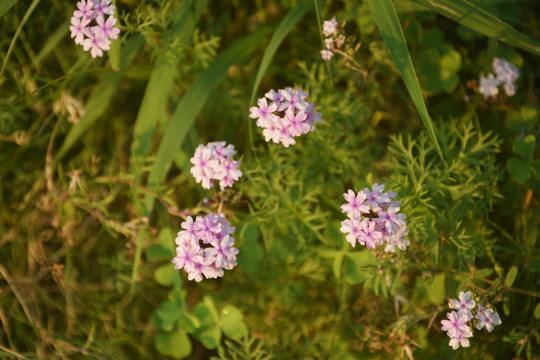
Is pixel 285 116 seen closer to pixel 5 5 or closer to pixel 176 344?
pixel 5 5

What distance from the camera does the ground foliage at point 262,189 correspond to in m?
2.53

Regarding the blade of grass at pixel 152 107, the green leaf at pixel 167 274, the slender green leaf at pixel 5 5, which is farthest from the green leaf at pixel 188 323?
the slender green leaf at pixel 5 5

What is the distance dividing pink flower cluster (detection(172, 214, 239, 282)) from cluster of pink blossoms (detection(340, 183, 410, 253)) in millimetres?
528

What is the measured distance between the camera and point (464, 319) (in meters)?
1.97

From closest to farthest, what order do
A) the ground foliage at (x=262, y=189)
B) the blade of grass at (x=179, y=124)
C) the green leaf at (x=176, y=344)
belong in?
the ground foliage at (x=262, y=189) → the blade of grass at (x=179, y=124) → the green leaf at (x=176, y=344)

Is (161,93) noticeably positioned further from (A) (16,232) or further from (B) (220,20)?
(A) (16,232)

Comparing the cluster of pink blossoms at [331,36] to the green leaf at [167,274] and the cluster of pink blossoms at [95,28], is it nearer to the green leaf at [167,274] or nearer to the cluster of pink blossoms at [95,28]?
the cluster of pink blossoms at [95,28]

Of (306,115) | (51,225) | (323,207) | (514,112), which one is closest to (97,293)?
(51,225)

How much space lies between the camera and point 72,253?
3.45 metres

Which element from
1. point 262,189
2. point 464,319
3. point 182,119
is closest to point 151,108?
point 182,119

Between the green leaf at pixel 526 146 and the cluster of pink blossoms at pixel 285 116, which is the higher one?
the cluster of pink blossoms at pixel 285 116

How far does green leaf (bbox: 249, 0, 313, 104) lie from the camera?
8.13ft

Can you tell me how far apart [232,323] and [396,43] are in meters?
1.88

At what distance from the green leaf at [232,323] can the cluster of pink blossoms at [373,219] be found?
1141 mm
